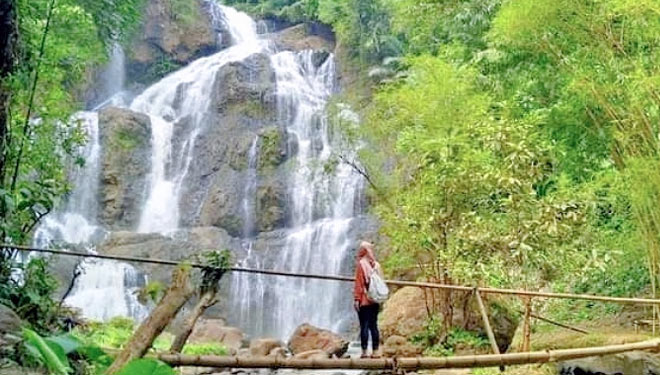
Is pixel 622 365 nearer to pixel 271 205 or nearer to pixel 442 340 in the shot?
pixel 442 340

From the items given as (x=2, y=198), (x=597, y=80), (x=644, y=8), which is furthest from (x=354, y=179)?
(x=2, y=198)

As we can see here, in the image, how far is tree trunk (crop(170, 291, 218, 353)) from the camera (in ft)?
8.16

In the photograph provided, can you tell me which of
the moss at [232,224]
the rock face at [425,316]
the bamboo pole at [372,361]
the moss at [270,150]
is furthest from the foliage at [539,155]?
the moss at [270,150]

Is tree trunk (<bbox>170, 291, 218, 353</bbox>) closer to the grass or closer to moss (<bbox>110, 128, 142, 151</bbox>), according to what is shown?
the grass

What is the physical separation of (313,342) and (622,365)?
4.68 meters

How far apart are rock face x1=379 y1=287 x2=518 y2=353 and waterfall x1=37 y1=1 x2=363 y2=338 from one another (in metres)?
2.45

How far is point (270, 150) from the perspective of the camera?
15.8 metres

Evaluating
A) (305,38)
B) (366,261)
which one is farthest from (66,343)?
(305,38)

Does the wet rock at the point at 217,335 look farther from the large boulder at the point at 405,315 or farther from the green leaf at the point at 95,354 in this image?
the green leaf at the point at 95,354

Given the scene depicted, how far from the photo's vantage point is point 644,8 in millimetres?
5371

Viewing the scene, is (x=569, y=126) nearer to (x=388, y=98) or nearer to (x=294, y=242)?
(x=388, y=98)

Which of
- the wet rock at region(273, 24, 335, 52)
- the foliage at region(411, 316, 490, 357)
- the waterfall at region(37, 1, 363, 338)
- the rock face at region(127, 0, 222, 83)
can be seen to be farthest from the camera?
the wet rock at region(273, 24, 335, 52)

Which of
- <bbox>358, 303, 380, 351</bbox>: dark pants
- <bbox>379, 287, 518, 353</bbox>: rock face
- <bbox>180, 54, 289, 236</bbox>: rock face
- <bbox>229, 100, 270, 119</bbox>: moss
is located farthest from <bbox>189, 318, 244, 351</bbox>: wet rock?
<bbox>229, 100, 270, 119</bbox>: moss

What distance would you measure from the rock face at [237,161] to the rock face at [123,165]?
1.06 m
